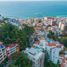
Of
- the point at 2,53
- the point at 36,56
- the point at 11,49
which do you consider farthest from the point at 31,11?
the point at 2,53

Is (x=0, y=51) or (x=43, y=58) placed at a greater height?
(x=0, y=51)

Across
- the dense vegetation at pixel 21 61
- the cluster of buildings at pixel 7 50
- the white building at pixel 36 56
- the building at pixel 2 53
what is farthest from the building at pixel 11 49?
the white building at pixel 36 56

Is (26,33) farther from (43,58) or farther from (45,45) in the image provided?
(43,58)

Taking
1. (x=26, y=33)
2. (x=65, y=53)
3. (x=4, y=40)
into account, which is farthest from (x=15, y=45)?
(x=65, y=53)

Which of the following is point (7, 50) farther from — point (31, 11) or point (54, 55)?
point (31, 11)

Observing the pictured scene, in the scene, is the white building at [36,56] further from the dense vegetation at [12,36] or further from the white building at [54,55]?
the dense vegetation at [12,36]

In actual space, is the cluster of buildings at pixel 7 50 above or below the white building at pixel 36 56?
above
